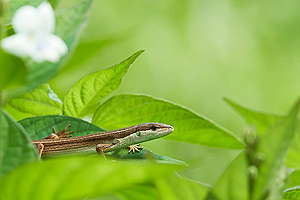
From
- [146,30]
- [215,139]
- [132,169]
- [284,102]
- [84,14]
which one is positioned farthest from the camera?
[146,30]

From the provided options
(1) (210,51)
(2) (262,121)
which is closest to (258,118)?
(2) (262,121)

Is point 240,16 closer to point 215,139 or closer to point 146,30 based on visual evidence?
point 146,30

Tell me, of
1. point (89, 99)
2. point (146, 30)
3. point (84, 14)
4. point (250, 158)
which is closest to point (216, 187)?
point (250, 158)

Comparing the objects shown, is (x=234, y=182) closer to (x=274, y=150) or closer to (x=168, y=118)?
(x=274, y=150)

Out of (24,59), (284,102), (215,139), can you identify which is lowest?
(284,102)

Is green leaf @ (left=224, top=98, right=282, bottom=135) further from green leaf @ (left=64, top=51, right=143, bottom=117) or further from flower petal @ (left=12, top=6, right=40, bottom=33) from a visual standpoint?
flower petal @ (left=12, top=6, right=40, bottom=33)

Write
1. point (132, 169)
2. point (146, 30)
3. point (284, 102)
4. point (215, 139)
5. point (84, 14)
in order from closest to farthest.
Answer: point (132, 169), point (84, 14), point (215, 139), point (284, 102), point (146, 30)

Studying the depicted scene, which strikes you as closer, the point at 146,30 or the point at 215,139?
the point at 215,139
